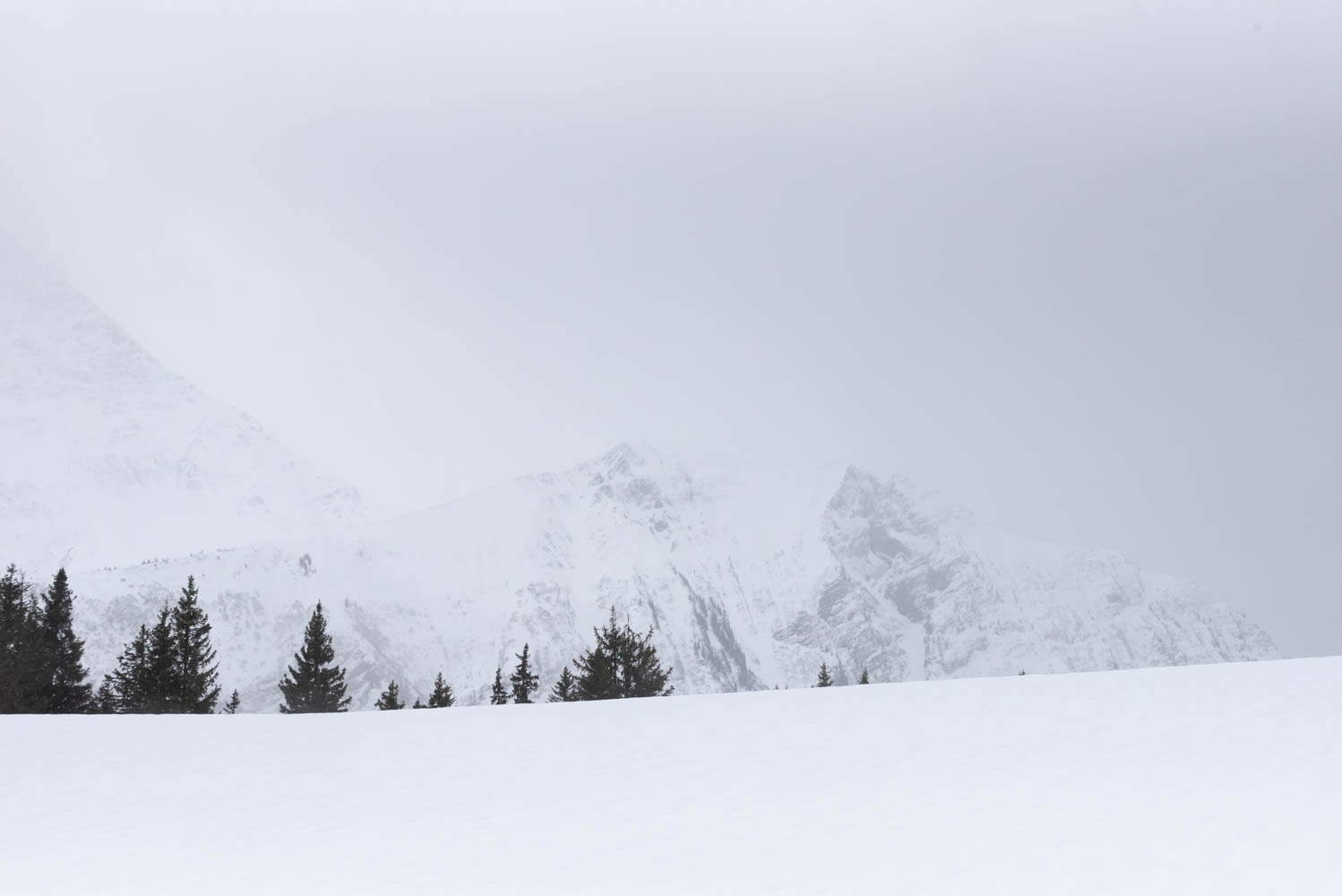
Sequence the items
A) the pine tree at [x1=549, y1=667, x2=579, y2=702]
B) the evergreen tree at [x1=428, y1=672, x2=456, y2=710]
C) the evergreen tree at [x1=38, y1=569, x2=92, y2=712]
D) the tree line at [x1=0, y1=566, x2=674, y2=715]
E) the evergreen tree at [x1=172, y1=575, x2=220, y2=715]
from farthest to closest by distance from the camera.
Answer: the evergreen tree at [x1=428, y1=672, x2=456, y2=710], the pine tree at [x1=549, y1=667, x2=579, y2=702], the evergreen tree at [x1=172, y1=575, x2=220, y2=715], the evergreen tree at [x1=38, y1=569, x2=92, y2=712], the tree line at [x1=0, y1=566, x2=674, y2=715]

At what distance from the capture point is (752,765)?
15266 millimetres

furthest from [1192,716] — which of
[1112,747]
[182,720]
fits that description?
[182,720]

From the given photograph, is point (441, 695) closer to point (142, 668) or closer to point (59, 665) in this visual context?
point (142, 668)

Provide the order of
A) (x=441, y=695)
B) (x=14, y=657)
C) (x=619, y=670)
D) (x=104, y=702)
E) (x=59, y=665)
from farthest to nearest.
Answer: (x=441, y=695) → (x=619, y=670) → (x=104, y=702) → (x=59, y=665) → (x=14, y=657)

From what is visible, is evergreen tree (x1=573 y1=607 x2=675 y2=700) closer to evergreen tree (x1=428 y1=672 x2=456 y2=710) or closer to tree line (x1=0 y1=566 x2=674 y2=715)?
tree line (x1=0 y1=566 x2=674 y2=715)

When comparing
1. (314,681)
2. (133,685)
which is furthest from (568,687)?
(133,685)

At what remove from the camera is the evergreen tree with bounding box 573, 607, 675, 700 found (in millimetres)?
45094

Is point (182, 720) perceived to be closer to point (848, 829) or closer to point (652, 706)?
point (652, 706)

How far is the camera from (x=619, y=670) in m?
48.0

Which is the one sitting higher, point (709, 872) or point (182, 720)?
point (182, 720)

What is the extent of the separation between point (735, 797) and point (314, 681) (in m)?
43.3

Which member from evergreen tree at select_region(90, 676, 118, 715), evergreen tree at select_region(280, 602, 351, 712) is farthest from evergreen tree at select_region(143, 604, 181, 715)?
evergreen tree at select_region(280, 602, 351, 712)

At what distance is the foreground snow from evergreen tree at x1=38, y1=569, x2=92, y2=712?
20.6 m

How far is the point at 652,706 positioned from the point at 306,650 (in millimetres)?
36214
